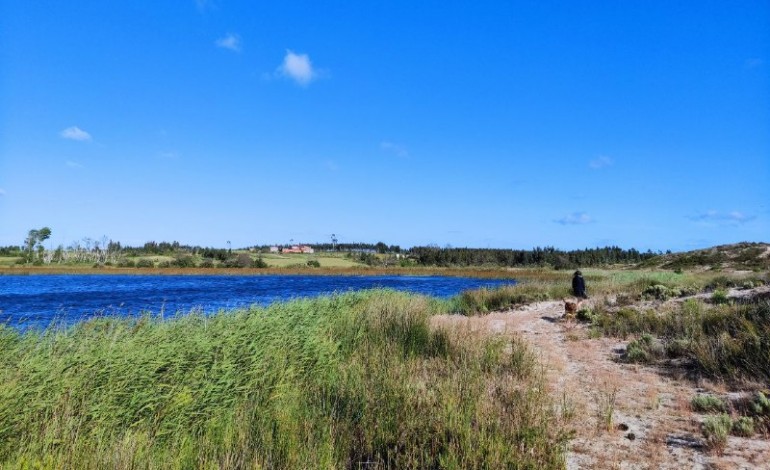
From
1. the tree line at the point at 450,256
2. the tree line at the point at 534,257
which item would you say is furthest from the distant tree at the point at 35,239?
the tree line at the point at 534,257

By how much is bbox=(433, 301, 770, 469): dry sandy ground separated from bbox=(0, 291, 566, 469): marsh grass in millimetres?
634

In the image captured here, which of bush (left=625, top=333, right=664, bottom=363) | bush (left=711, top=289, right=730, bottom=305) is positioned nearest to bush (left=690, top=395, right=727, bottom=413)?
bush (left=625, top=333, right=664, bottom=363)

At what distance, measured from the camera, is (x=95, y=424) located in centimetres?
534

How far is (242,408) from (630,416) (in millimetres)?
6075

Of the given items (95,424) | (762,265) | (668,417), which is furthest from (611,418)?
(762,265)

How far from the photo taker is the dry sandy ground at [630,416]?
567 cm

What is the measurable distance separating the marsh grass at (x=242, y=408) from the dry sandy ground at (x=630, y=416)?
63 cm

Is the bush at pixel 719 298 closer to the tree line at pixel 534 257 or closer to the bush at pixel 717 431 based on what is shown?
the bush at pixel 717 431

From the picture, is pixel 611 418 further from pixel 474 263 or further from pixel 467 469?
pixel 474 263

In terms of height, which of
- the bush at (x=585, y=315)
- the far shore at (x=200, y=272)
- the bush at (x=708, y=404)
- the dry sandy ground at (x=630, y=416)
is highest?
the far shore at (x=200, y=272)

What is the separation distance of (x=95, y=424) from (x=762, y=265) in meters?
54.4

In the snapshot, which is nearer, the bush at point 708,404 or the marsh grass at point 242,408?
the marsh grass at point 242,408

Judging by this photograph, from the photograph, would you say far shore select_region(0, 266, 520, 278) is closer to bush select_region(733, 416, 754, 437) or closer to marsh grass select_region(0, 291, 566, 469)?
bush select_region(733, 416, 754, 437)

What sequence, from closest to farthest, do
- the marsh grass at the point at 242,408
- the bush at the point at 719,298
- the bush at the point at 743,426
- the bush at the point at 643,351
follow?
the marsh grass at the point at 242,408, the bush at the point at 743,426, the bush at the point at 643,351, the bush at the point at 719,298
